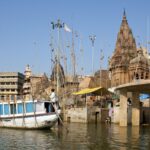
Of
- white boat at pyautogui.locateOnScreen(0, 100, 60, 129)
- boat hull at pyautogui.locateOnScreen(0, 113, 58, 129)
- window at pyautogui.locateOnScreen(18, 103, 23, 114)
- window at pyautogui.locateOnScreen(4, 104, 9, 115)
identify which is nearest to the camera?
boat hull at pyautogui.locateOnScreen(0, 113, 58, 129)

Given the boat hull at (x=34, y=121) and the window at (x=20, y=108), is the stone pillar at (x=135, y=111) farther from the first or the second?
the window at (x=20, y=108)

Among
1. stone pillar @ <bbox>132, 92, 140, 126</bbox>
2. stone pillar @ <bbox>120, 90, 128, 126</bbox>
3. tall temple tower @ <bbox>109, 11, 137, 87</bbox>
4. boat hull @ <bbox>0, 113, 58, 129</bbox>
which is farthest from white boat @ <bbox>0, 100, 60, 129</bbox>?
tall temple tower @ <bbox>109, 11, 137, 87</bbox>

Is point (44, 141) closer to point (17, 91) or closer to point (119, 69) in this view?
point (119, 69)

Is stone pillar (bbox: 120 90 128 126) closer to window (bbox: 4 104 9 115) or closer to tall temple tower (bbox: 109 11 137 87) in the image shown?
window (bbox: 4 104 9 115)

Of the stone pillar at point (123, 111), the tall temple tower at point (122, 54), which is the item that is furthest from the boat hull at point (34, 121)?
the tall temple tower at point (122, 54)

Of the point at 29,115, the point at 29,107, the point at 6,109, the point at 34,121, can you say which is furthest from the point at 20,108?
the point at 34,121

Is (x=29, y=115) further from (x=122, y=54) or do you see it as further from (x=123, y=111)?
(x=122, y=54)

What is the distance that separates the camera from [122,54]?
131875mm

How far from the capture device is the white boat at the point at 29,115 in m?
49.7

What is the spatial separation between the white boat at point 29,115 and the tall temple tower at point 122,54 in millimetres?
73855

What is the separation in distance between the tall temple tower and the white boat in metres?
73.9

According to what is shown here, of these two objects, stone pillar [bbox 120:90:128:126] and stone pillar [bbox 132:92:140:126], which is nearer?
stone pillar [bbox 120:90:128:126]

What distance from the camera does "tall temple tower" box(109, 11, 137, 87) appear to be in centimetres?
12650

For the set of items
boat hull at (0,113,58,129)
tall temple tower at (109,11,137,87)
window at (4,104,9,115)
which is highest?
→ tall temple tower at (109,11,137,87)
